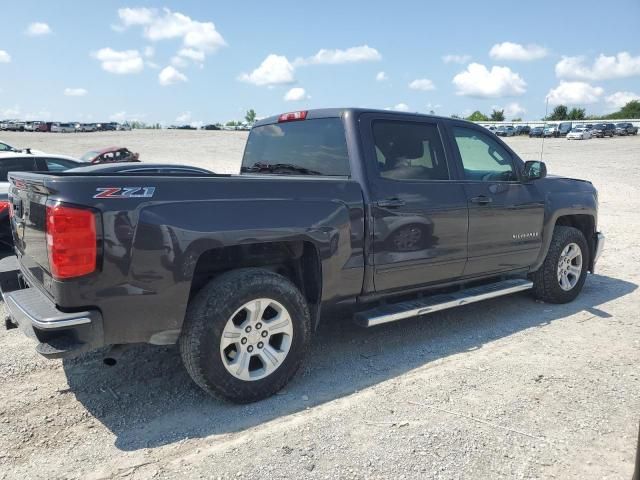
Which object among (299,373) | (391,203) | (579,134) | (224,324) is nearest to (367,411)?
(299,373)

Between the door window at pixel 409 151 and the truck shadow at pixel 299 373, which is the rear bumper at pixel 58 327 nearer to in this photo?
the truck shadow at pixel 299 373

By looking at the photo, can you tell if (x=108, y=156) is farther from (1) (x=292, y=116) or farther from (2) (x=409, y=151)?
(2) (x=409, y=151)

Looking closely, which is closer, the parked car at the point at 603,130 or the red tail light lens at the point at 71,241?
the red tail light lens at the point at 71,241

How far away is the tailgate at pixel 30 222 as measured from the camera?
2973 millimetres

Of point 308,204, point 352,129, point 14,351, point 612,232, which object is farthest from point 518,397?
point 612,232

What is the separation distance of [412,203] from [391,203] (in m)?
0.23

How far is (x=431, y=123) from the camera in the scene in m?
4.54

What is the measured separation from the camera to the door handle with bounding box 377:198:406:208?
12.7 ft

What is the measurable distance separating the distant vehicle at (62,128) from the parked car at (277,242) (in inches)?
2816

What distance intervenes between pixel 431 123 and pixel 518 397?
7.69 feet

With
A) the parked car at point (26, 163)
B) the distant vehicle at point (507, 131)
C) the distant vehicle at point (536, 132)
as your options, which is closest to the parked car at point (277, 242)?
the parked car at point (26, 163)

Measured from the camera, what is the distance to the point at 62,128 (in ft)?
222

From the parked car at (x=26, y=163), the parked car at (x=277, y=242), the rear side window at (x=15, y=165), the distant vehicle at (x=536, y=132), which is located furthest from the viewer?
the distant vehicle at (x=536, y=132)

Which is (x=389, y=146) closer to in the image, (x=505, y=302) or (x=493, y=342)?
(x=493, y=342)
